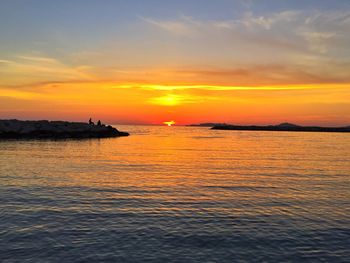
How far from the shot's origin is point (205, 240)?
41.4 ft

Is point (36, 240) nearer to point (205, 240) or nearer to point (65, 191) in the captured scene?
point (205, 240)

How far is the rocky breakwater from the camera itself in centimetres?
7706

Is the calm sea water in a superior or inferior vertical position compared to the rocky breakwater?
inferior

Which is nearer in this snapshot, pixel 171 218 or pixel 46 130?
pixel 171 218

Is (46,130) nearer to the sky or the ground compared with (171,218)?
nearer to the sky

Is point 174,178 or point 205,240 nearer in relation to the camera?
point 205,240

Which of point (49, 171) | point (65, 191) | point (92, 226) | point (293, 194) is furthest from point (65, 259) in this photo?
point (49, 171)

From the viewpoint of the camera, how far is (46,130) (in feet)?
271

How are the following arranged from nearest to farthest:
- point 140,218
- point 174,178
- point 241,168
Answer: point 140,218 < point 174,178 < point 241,168

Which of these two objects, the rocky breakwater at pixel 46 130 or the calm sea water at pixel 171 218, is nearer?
the calm sea water at pixel 171 218

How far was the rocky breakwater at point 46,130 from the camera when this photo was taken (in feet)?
253

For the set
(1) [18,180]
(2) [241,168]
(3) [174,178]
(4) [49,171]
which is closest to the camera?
(1) [18,180]

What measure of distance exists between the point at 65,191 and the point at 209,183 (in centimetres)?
1068

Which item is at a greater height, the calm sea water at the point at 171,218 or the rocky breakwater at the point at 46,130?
the rocky breakwater at the point at 46,130
